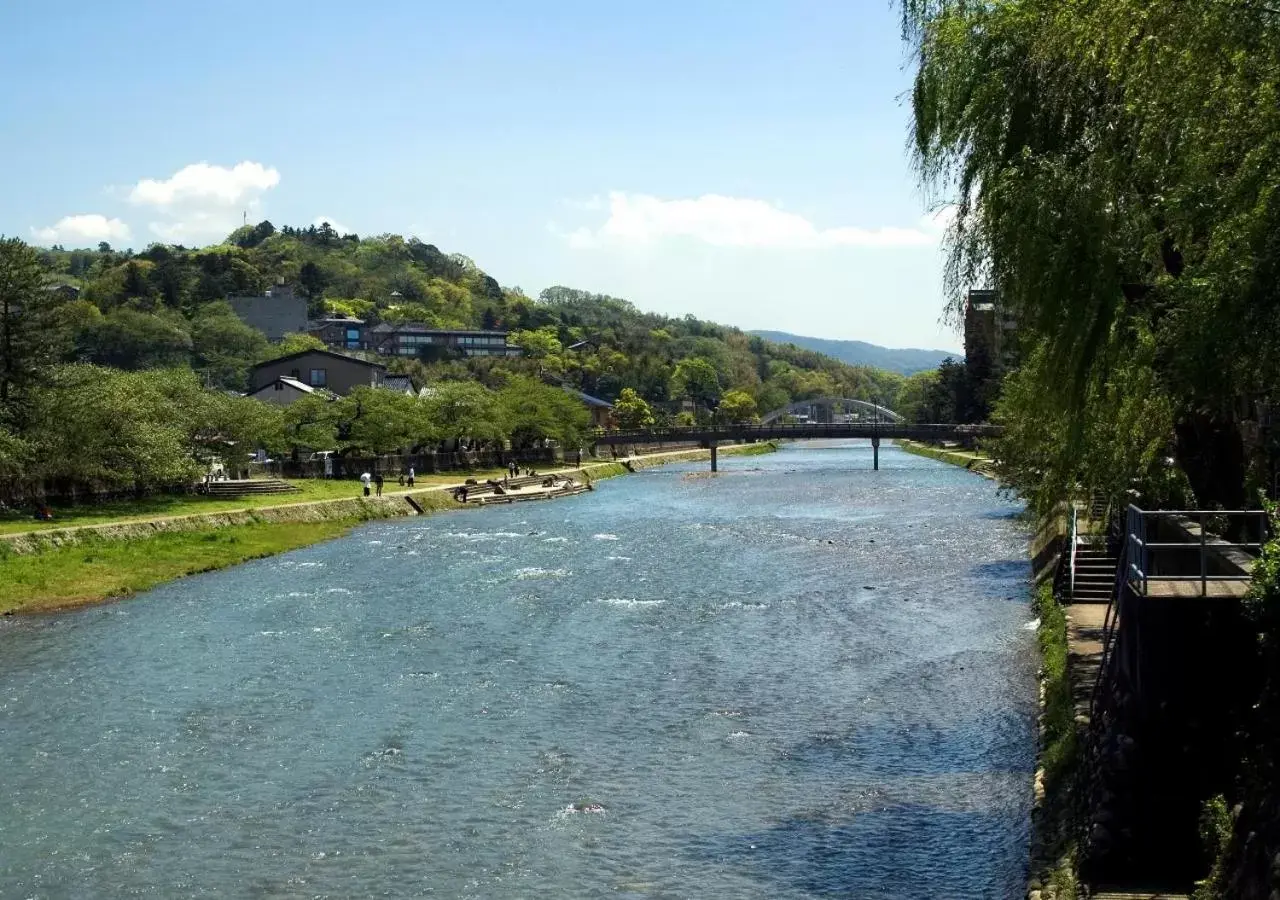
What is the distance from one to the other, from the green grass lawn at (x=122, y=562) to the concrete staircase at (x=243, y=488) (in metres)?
7.52

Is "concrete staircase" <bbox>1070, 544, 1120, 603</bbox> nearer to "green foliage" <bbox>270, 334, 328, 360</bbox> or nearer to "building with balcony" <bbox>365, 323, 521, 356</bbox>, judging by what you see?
"green foliage" <bbox>270, 334, 328, 360</bbox>

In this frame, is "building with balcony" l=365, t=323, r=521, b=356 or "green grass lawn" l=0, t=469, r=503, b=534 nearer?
"green grass lawn" l=0, t=469, r=503, b=534

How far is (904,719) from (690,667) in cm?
531

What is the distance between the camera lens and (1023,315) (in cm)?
1642

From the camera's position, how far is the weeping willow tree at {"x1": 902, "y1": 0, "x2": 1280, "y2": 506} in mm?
11453

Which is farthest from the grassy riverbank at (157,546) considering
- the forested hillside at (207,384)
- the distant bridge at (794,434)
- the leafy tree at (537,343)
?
the leafy tree at (537,343)

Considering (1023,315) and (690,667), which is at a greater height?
(1023,315)

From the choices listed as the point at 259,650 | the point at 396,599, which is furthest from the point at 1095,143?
the point at 396,599

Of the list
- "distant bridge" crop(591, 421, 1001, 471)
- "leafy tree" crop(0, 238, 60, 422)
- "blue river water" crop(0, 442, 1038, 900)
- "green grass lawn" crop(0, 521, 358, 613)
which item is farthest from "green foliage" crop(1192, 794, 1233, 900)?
"distant bridge" crop(591, 421, 1001, 471)

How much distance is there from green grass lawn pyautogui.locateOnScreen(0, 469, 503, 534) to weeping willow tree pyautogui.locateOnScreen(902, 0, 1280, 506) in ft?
107

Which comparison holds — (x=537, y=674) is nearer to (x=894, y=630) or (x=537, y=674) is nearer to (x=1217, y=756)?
(x=894, y=630)

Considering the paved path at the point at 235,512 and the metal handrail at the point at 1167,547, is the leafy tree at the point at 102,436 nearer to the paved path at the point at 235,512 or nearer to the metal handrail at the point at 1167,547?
the paved path at the point at 235,512

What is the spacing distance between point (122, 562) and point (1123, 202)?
31983mm

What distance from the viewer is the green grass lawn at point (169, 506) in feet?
135
